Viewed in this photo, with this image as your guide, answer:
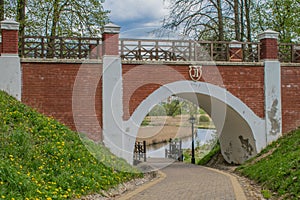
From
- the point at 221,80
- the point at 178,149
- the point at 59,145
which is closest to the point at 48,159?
the point at 59,145

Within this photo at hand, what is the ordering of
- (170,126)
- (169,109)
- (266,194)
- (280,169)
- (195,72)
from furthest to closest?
(170,126) → (169,109) → (195,72) → (280,169) → (266,194)

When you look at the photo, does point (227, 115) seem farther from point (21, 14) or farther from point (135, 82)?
point (21, 14)

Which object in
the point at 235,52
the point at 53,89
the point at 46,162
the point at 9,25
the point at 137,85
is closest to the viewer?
the point at 46,162

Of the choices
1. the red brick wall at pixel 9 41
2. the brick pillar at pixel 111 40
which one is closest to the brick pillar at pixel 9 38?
the red brick wall at pixel 9 41

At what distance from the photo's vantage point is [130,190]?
10359 mm

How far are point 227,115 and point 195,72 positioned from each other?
117 inches

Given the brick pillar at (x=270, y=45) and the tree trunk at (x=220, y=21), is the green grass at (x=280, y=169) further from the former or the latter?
the tree trunk at (x=220, y=21)

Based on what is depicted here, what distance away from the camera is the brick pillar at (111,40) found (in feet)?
45.5

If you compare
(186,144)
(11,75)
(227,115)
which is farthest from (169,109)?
(11,75)

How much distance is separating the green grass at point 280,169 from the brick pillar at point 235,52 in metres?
3.37

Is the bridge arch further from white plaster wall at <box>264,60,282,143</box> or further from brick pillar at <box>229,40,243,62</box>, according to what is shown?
brick pillar at <box>229,40,243,62</box>

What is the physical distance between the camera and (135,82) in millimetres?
14141

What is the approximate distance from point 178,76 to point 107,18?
599cm

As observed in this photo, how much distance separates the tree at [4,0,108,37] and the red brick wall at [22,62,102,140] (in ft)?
15.9
